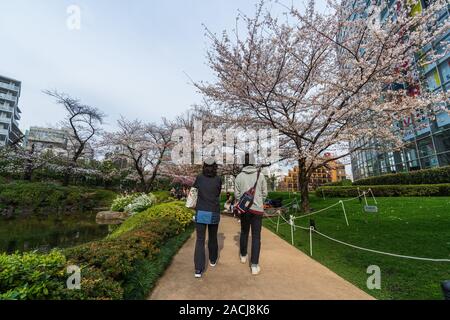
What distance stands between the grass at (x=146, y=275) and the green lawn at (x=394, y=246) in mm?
2924

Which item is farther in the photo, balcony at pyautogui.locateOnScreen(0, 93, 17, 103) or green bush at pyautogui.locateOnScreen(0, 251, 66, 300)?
balcony at pyautogui.locateOnScreen(0, 93, 17, 103)

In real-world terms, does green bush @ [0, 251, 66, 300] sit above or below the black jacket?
below

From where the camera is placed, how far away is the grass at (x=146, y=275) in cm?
276

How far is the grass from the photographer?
109 inches

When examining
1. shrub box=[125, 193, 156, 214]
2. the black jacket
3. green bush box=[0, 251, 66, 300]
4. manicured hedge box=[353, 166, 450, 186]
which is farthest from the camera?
manicured hedge box=[353, 166, 450, 186]

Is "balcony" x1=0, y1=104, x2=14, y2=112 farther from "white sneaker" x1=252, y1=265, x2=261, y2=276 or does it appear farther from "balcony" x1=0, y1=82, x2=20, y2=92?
"white sneaker" x1=252, y1=265, x2=261, y2=276

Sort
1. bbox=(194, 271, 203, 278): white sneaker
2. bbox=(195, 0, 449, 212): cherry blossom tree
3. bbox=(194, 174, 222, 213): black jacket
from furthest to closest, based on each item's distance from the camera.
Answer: bbox=(195, 0, 449, 212): cherry blossom tree → bbox=(194, 174, 222, 213): black jacket → bbox=(194, 271, 203, 278): white sneaker

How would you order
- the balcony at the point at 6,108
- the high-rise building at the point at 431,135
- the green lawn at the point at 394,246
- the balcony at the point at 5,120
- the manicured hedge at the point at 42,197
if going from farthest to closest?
the balcony at the point at 6,108
the balcony at the point at 5,120
the manicured hedge at the point at 42,197
the high-rise building at the point at 431,135
the green lawn at the point at 394,246

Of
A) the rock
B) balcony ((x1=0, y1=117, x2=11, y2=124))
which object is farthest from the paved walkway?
balcony ((x1=0, y1=117, x2=11, y2=124))

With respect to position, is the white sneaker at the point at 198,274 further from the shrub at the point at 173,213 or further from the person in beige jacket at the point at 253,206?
the shrub at the point at 173,213

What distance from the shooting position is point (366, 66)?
19.5ft

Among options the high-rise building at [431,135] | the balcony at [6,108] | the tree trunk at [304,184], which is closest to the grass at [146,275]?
the tree trunk at [304,184]
